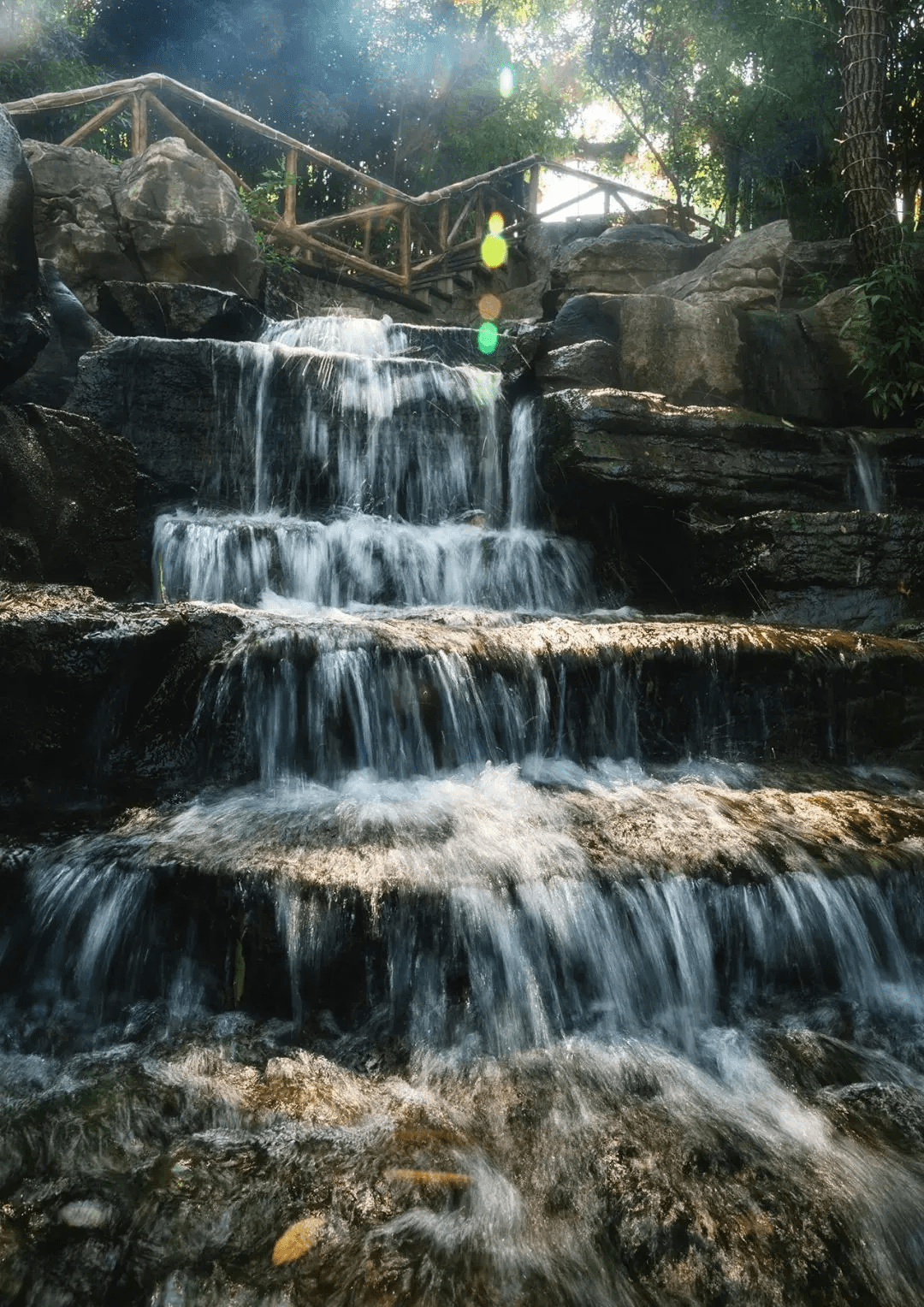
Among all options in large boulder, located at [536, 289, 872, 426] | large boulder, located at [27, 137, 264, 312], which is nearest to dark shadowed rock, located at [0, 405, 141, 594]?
large boulder, located at [536, 289, 872, 426]

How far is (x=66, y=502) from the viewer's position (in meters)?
6.07

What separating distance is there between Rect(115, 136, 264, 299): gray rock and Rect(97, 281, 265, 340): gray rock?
3.92 feet

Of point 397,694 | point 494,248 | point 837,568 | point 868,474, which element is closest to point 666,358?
point 868,474

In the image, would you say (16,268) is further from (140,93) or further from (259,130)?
(259,130)

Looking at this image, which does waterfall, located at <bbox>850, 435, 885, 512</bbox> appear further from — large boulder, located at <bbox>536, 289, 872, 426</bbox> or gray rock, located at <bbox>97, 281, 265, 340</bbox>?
gray rock, located at <bbox>97, 281, 265, 340</bbox>

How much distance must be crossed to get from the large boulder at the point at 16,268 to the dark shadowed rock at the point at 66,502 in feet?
1.29

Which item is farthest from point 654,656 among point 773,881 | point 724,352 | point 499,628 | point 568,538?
point 724,352

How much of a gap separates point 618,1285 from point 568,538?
20.0 feet

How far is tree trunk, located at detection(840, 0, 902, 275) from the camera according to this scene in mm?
8477

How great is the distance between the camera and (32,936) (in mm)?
3244

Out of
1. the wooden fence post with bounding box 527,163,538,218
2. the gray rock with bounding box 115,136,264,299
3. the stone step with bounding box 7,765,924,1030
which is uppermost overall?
the wooden fence post with bounding box 527,163,538,218

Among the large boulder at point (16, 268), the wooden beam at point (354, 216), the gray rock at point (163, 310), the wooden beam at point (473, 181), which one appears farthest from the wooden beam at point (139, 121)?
the large boulder at point (16, 268)

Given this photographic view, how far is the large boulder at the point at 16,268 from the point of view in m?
5.74

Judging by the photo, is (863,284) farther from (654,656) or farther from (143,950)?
(143,950)
